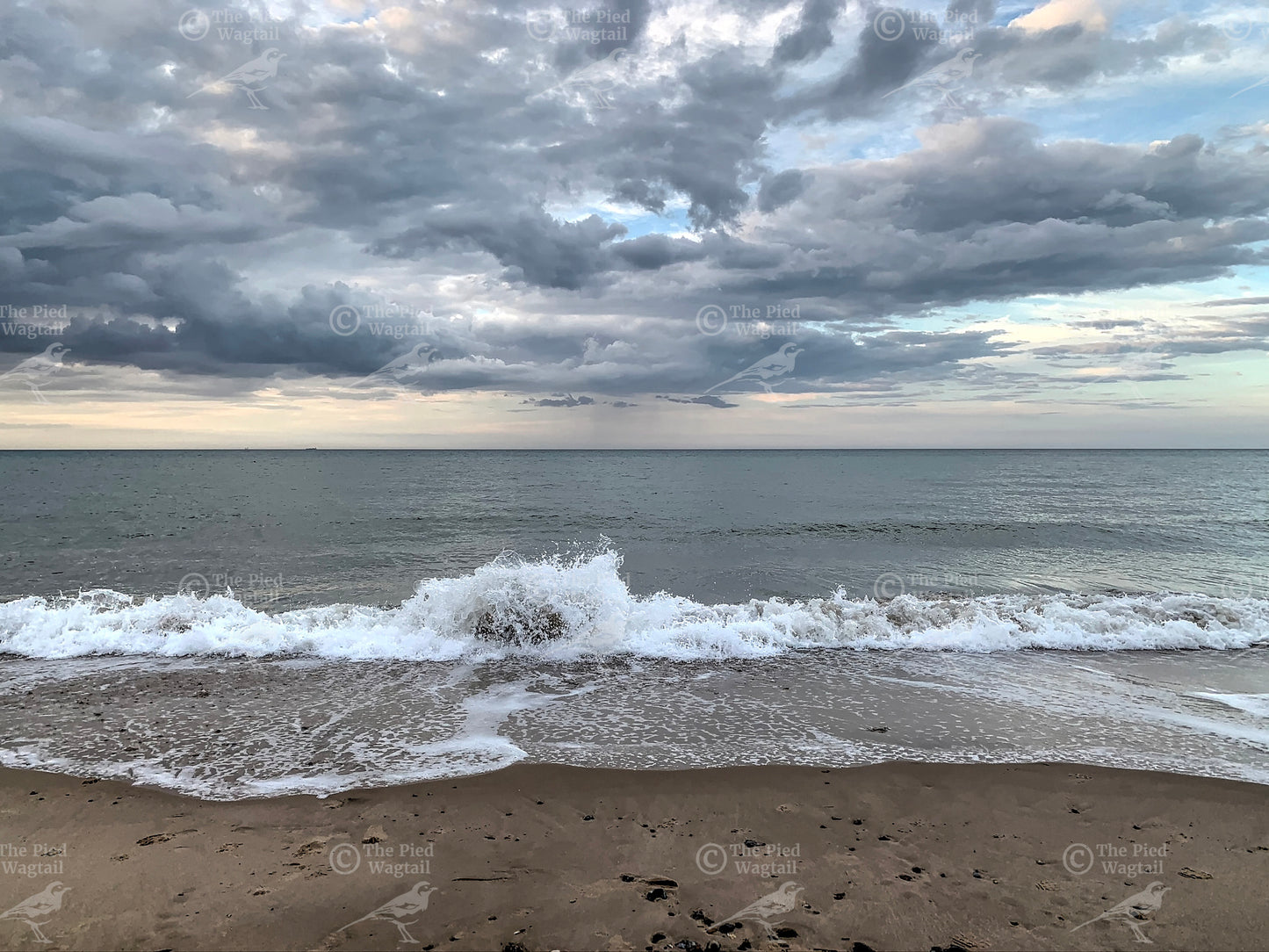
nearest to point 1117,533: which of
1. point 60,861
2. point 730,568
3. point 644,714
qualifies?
point 730,568

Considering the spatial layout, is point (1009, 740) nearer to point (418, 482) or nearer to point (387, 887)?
point (387, 887)
